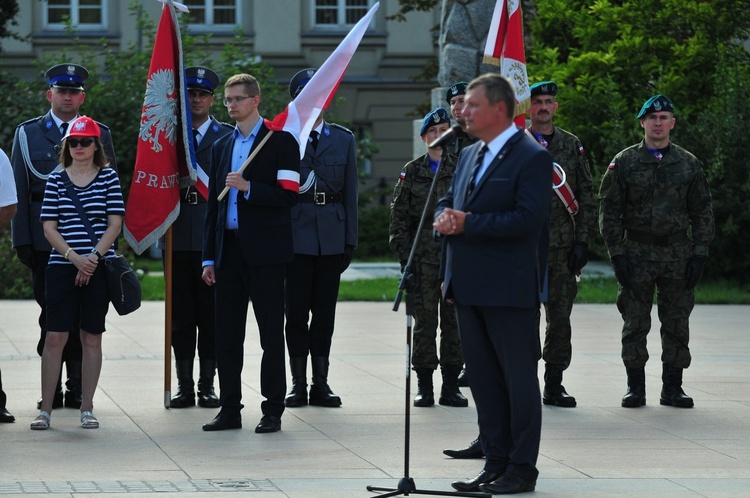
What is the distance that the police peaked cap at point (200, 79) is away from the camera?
9168 millimetres

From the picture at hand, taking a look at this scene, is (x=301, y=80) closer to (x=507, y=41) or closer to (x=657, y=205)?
(x=507, y=41)

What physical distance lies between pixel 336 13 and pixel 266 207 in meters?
24.2

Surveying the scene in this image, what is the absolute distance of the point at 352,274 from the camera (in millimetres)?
21766

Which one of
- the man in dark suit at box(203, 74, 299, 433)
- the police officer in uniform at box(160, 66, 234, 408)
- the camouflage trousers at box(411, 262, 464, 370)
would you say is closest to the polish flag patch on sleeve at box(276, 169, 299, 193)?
the man in dark suit at box(203, 74, 299, 433)

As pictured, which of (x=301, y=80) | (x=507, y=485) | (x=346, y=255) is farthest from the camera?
(x=346, y=255)

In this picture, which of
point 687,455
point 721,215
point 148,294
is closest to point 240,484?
point 687,455

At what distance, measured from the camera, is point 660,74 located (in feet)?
65.7

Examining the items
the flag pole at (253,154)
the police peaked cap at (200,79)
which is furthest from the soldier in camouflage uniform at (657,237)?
the police peaked cap at (200,79)

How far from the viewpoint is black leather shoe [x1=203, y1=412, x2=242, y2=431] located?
8023mm

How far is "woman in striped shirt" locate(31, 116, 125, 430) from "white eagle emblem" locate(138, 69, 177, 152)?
739mm

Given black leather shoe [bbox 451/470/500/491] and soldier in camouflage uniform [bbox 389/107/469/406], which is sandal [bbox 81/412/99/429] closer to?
soldier in camouflage uniform [bbox 389/107/469/406]

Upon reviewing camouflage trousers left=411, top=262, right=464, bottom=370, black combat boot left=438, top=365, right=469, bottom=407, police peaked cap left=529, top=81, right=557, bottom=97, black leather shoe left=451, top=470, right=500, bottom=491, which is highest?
police peaked cap left=529, top=81, right=557, bottom=97

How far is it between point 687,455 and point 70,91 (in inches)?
182

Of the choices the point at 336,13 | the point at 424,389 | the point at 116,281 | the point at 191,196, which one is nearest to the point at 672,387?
the point at 424,389
